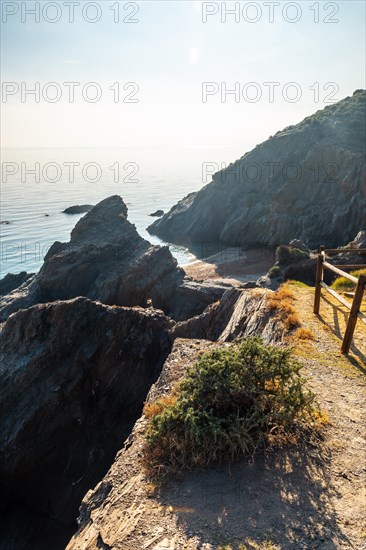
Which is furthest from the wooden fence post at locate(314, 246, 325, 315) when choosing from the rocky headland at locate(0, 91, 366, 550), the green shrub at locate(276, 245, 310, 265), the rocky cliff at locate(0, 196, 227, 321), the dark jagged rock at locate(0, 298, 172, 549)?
the green shrub at locate(276, 245, 310, 265)

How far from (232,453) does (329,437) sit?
2153 millimetres

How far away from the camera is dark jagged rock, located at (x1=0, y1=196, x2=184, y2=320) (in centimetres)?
3906

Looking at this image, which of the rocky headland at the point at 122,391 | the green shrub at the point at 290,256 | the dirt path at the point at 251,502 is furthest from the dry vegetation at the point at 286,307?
the green shrub at the point at 290,256

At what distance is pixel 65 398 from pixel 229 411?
13.0m

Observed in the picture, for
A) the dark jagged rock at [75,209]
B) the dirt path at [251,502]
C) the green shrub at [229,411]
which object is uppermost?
the dark jagged rock at [75,209]

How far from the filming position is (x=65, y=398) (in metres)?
18.1

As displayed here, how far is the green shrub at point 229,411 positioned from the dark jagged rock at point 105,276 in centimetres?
3059

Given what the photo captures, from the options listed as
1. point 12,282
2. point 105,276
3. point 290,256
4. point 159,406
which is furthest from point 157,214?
point 159,406

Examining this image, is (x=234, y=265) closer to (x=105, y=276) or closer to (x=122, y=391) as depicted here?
(x=105, y=276)

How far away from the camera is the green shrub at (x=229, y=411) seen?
6930 millimetres

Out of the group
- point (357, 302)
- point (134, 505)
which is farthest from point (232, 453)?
point (357, 302)

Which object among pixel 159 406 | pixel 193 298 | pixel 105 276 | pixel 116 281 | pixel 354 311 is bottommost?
pixel 193 298

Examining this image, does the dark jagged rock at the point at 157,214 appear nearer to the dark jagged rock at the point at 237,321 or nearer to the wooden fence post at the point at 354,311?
the dark jagged rock at the point at 237,321

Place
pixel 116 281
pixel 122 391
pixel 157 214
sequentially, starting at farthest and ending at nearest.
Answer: pixel 157 214 < pixel 116 281 < pixel 122 391
